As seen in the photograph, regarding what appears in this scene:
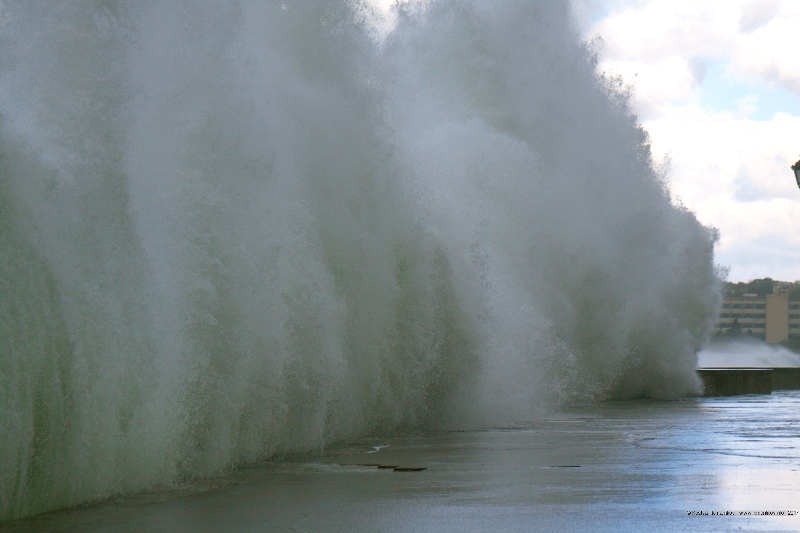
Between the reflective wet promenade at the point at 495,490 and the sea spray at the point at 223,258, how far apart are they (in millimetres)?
521

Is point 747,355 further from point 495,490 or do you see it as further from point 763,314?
point 763,314

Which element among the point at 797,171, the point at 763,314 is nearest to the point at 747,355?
the point at 797,171

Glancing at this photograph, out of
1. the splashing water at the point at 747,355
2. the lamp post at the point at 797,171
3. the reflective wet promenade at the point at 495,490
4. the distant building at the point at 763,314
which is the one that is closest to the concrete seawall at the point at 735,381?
the lamp post at the point at 797,171

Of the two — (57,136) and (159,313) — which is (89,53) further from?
(159,313)

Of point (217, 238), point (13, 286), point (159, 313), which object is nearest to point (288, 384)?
point (217, 238)

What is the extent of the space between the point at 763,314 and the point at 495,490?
144221 mm

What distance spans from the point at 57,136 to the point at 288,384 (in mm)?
3643

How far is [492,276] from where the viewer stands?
22578 mm

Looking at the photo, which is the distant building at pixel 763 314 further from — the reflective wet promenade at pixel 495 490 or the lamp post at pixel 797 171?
the reflective wet promenade at pixel 495 490

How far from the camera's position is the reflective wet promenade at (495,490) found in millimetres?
6891

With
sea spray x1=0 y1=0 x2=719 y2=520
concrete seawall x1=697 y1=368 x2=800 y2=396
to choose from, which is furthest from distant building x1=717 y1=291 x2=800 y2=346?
sea spray x1=0 y1=0 x2=719 y2=520

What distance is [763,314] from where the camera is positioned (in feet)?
482

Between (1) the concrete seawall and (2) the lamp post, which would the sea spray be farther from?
(1) the concrete seawall

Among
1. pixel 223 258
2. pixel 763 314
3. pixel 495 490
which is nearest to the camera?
pixel 495 490
